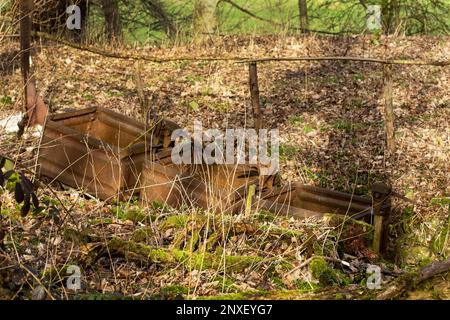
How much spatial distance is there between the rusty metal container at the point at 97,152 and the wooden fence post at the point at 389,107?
3399mm

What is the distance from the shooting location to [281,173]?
37.5 ft

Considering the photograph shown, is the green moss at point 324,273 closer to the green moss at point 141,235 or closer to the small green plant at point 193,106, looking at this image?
the green moss at point 141,235

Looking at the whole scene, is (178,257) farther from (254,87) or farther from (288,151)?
(288,151)

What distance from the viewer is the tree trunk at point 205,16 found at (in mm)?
20250

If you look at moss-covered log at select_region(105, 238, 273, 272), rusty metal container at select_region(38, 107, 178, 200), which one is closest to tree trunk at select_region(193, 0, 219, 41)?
rusty metal container at select_region(38, 107, 178, 200)

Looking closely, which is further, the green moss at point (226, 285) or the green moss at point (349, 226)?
the green moss at point (349, 226)

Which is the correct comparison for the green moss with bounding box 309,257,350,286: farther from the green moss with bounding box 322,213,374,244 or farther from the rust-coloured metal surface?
Answer: the rust-coloured metal surface

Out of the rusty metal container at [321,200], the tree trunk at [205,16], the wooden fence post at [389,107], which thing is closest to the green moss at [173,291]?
the rusty metal container at [321,200]

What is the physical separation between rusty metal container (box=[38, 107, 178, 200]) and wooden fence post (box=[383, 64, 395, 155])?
3.40 meters

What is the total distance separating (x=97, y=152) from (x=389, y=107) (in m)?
4.53

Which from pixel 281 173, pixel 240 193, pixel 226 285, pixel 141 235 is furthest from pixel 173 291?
pixel 281 173

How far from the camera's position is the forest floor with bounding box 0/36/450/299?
5.63 meters
